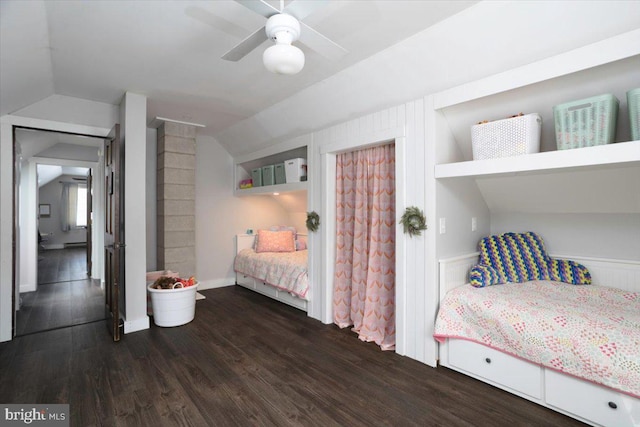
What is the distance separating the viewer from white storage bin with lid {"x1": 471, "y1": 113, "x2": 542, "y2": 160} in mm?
Answer: 2078

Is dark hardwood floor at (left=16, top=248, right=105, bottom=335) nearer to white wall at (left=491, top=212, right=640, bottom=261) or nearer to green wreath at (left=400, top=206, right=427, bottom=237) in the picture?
green wreath at (left=400, top=206, right=427, bottom=237)

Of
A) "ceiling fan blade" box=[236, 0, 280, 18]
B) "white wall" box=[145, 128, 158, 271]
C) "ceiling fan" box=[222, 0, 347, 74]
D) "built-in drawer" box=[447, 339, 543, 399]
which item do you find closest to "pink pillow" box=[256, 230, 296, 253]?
"white wall" box=[145, 128, 158, 271]

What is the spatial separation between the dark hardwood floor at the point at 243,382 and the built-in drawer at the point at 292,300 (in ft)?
1.97

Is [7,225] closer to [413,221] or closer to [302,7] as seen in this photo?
[302,7]

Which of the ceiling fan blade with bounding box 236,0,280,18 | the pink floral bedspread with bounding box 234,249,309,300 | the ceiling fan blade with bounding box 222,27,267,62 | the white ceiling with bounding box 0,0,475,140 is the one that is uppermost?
the white ceiling with bounding box 0,0,475,140

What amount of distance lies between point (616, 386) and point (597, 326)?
11.8 inches

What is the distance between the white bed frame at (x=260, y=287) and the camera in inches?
158

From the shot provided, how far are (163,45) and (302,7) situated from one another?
1.48m

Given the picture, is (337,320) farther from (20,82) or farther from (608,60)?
(20,82)

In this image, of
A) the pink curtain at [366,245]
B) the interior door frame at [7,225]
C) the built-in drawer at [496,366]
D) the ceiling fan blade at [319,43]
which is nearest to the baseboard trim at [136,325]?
the interior door frame at [7,225]

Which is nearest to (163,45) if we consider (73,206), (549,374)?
(549,374)

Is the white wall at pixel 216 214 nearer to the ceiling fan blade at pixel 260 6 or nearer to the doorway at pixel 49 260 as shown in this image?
the doorway at pixel 49 260

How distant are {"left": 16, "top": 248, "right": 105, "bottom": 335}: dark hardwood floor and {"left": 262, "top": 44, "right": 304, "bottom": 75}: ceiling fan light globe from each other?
12.3 ft

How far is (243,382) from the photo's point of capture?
91.1 inches
